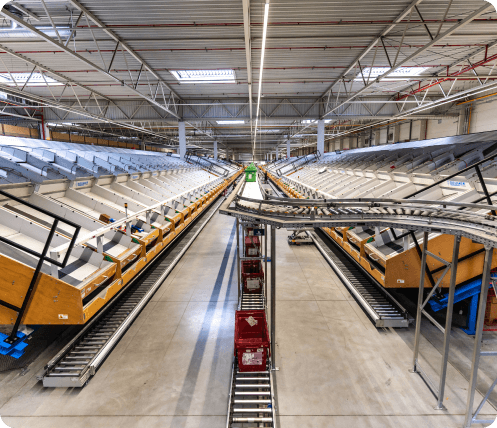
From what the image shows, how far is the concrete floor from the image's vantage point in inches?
106

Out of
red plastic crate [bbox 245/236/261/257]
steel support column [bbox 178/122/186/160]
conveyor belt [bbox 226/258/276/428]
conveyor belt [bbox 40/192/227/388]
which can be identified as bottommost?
conveyor belt [bbox 226/258/276/428]

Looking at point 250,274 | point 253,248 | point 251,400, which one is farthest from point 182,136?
point 251,400

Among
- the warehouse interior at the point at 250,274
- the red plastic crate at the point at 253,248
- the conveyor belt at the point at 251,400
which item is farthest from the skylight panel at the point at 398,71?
the conveyor belt at the point at 251,400

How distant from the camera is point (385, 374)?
320 cm

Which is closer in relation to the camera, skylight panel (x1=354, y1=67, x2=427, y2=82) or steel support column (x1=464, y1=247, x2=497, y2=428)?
steel support column (x1=464, y1=247, x2=497, y2=428)

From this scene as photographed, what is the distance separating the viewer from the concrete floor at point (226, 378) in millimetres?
2684

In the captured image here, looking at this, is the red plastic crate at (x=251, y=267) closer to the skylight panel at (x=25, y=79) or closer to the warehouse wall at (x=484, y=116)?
the skylight panel at (x=25, y=79)

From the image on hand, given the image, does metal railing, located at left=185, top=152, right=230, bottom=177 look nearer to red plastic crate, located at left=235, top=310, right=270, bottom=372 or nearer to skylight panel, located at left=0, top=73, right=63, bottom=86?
skylight panel, located at left=0, top=73, right=63, bottom=86

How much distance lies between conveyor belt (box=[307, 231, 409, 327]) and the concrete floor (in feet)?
0.44

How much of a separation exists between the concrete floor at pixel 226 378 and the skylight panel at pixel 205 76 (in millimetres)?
8492

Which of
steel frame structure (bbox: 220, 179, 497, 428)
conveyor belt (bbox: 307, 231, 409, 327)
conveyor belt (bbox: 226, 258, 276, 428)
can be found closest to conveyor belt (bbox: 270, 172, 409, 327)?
conveyor belt (bbox: 307, 231, 409, 327)

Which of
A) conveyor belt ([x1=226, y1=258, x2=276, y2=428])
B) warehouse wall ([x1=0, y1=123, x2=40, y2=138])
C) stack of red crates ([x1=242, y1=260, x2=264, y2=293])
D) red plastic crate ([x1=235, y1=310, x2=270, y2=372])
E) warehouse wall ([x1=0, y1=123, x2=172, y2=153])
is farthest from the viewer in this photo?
warehouse wall ([x1=0, y1=123, x2=172, y2=153])

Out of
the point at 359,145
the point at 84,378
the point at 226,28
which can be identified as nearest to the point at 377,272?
the point at 84,378

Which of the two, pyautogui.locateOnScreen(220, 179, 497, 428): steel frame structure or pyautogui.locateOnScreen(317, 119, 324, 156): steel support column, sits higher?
pyautogui.locateOnScreen(317, 119, 324, 156): steel support column
